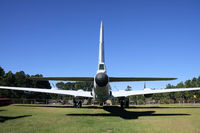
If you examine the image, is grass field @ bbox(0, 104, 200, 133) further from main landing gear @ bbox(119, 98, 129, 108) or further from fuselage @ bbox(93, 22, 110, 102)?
main landing gear @ bbox(119, 98, 129, 108)

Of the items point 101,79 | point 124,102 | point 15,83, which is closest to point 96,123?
point 101,79

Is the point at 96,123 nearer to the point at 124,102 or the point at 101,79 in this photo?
the point at 101,79

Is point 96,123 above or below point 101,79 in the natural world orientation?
below

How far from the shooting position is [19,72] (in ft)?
243

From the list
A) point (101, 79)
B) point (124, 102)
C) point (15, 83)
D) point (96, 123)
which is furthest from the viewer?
point (15, 83)

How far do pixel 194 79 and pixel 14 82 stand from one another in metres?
72.4

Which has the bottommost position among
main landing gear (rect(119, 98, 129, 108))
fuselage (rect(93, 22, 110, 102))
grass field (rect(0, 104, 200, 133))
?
→ main landing gear (rect(119, 98, 129, 108))

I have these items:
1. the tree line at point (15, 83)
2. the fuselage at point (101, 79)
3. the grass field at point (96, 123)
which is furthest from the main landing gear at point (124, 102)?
the tree line at point (15, 83)

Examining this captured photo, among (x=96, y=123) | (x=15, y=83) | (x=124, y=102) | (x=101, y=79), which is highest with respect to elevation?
(x=101, y=79)

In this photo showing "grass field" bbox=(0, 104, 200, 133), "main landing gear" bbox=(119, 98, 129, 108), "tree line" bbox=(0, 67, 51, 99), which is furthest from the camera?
"tree line" bbox=(0, 67, 51, 99)

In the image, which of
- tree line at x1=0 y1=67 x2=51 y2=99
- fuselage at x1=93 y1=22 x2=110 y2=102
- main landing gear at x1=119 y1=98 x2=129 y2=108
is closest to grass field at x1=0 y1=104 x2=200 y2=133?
fuselage at x1=93 y1=22 x2=110 y2=102

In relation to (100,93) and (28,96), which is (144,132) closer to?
(100,93)

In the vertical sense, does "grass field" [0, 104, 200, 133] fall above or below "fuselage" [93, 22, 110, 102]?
below

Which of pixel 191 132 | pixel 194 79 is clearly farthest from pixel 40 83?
pixel 191 132
